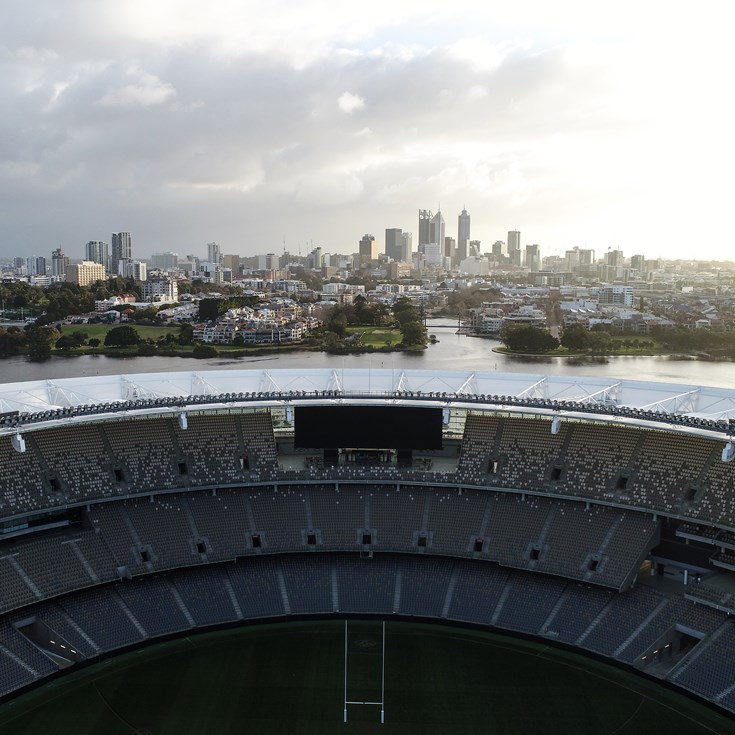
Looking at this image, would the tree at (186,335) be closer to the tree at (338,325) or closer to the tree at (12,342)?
the tree at (338,325)

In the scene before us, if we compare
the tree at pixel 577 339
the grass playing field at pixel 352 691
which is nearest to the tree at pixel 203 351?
the tree at pixel 577 339

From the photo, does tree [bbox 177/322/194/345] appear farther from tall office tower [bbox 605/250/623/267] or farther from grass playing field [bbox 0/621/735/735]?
tall office tower [bbox 605/250/623/267]

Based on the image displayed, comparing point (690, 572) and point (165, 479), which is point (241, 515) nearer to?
point (165, 479)

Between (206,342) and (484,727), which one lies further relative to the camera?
(206,342)

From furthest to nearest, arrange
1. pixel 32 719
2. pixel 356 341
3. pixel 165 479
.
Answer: pixel 356 341, pixel 165 479, pixel 32 719

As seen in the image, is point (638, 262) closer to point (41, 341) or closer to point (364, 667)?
point (41, 341)

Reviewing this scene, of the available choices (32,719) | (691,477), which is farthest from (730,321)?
(32,719)

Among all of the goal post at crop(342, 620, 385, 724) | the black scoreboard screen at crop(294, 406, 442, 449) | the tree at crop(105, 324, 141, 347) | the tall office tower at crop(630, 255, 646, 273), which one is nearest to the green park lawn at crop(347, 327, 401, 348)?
the tree at crop(105, 324, 141, 347)

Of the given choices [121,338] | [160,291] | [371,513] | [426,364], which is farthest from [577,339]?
[160,291]
